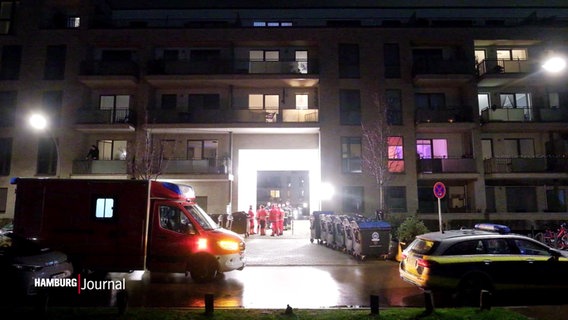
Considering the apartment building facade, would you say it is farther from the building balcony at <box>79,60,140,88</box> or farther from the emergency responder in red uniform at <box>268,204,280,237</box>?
the emergency responder in red uniform at <box>268,204,280,237</box>

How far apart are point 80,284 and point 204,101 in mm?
17417

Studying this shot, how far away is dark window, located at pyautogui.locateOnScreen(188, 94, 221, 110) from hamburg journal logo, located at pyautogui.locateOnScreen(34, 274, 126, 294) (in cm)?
1608

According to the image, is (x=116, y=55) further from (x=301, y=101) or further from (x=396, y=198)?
(x=396, y=198)

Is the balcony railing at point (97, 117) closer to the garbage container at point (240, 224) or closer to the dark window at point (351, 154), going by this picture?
the garbage container at point (240, 224)

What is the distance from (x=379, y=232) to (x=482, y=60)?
58.7 ft

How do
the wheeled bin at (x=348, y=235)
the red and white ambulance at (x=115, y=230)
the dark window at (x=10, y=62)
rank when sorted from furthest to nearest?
the dark window at (x=10, y=62) → the wheeled bin at (x=348, y=235) → the red and white ambulance at (x=115, y=230)

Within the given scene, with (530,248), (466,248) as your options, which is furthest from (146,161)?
(530,248)

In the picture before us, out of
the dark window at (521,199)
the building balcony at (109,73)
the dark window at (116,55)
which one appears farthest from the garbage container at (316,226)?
the dark window at (116,55)

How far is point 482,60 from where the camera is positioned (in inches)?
964

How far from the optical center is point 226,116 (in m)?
23.4

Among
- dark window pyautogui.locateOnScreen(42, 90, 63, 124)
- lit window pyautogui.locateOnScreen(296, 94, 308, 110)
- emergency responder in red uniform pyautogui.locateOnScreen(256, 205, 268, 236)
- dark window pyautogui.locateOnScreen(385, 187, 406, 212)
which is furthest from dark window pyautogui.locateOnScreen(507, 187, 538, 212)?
dark window pyautogui.locateOnScreen(42, 90, 63, 124)

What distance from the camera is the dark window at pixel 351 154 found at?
77.3 feet

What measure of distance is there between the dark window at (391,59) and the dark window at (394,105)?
1271 mm

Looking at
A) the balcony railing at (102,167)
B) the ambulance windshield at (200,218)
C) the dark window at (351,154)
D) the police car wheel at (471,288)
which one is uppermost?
the dark window at (351,154)
